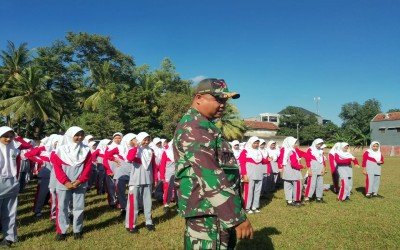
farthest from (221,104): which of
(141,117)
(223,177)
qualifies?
(141,117)

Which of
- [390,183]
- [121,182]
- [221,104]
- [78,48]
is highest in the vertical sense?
[78,48]

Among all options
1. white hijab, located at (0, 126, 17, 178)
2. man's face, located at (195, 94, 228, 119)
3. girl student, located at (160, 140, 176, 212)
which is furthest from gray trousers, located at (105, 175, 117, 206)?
man's face, located at (195, 94, 228, 119)

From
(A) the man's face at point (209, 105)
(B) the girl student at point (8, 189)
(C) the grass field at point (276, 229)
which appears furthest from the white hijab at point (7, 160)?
(A) the man's face at point (209, 105)

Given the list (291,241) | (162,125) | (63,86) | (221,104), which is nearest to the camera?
(221,104)

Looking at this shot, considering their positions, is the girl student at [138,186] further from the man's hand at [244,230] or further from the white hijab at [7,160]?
the man's hand at [244,230]

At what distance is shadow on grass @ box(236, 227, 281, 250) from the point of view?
6074 mm

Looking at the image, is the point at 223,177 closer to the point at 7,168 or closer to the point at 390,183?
the point at 7,168

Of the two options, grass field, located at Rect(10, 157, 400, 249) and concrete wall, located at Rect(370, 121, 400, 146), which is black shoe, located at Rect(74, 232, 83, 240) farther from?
concrete wall, located at Rect(370, 121, 400, 146)

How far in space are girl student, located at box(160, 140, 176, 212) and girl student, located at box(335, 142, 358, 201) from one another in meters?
5.21

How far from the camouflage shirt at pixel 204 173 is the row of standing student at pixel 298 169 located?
609 cm

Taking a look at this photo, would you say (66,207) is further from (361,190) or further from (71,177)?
(361,190)

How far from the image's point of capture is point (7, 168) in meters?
6.05

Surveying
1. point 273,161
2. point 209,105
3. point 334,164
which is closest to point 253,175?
point 334,164

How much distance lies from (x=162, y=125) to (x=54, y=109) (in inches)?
401
